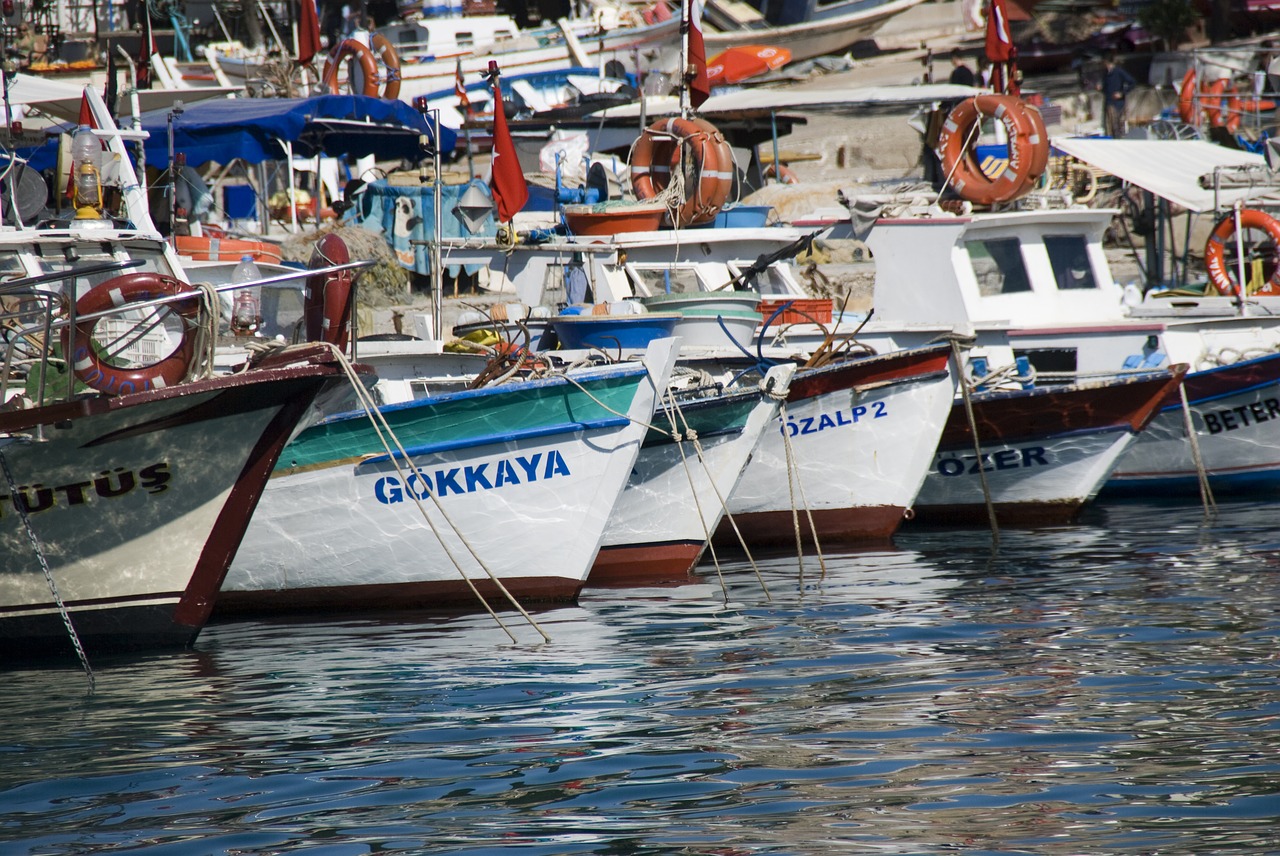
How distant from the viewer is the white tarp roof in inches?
702

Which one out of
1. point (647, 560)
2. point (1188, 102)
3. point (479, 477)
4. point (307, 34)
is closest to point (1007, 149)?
point (647, 560)

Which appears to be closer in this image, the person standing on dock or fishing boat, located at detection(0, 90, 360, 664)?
fishing boat, located at detection(0, 90, 360, 664)

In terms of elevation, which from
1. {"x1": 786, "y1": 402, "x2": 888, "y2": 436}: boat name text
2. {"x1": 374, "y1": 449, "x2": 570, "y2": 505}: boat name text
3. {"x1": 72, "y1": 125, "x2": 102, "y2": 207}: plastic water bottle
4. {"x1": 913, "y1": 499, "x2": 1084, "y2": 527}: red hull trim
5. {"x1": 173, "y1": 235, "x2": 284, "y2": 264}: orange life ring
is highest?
{"x1": 72, "y1": 125, "x2": 102, "y2": 207}: plastic water bottle

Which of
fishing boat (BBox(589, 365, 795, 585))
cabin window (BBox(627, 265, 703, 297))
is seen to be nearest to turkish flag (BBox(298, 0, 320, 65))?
cabin window (BBox(627, 265, 703, 297))

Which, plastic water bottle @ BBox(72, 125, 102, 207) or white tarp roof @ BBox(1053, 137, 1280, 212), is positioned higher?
plastic water bottle @ BBox(72, 125, 102, 207)

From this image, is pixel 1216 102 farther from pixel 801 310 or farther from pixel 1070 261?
pixel 801 310

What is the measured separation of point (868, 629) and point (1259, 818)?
394 centimetres

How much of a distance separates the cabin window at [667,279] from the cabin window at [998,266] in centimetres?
302

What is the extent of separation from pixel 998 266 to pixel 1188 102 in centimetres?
1418

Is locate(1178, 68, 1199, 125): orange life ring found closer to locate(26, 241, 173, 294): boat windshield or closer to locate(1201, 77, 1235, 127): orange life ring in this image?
locate(1201, 77, 1235, 127): orange life ring

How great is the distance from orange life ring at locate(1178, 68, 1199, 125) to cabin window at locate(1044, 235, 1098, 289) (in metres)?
12.2

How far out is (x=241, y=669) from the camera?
8.71 meters

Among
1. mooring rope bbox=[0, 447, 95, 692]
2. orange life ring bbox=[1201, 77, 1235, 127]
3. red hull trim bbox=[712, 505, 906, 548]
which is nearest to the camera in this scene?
mooring rope bbox=[0, 447, 95, 692]

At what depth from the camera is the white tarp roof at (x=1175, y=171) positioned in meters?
17.8
